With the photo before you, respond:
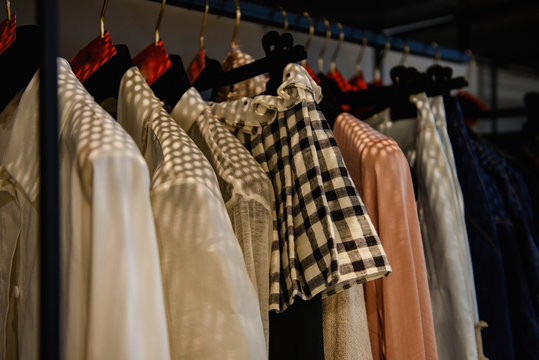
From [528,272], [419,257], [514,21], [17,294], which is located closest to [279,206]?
[419,257]

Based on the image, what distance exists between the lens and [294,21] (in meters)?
0.84

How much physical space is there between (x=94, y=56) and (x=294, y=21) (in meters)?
0.35

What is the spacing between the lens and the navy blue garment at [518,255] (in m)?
0.82

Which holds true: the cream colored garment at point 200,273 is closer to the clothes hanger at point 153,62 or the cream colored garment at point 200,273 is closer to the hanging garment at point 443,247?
the clothes hanger at point 153,62

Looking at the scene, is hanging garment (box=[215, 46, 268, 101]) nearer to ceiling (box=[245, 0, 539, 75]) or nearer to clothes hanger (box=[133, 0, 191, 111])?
clothes hanger (box=[133, 0, 191, 111])

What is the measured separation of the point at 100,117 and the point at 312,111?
25 centimetres

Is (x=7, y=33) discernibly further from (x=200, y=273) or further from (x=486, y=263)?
(x=486, y=263)

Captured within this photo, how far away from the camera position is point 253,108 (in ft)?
2.00

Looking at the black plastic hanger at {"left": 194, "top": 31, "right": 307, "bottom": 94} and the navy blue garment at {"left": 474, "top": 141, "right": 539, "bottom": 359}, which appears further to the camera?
the navy blue garment at {"left": 474, "top": 141, "right": 539, "bottom": 359}

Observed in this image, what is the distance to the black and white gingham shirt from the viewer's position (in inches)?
20.8

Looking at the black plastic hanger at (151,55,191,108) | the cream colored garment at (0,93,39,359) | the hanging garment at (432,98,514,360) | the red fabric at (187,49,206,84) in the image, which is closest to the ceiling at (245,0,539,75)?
the red fabric at (187,49,206,84)

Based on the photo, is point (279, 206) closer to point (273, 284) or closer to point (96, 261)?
point (273, 284)

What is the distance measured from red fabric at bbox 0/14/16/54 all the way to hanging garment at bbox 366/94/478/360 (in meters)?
0.57

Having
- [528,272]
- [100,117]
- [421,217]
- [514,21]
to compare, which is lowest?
[528,272]
